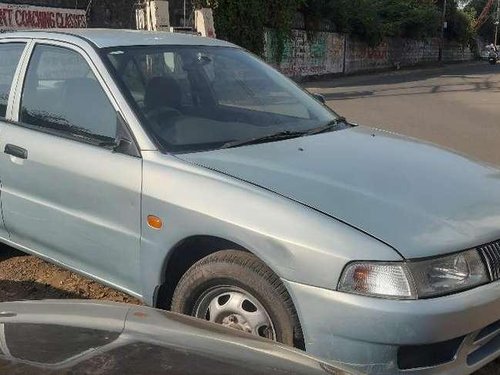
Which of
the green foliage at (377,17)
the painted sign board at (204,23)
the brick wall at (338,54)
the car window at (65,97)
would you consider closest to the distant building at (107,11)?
the painted sign board at (204,23)

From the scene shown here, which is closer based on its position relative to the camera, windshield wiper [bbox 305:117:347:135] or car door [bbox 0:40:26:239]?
windshield wiper [bbox 305:117:347:135]

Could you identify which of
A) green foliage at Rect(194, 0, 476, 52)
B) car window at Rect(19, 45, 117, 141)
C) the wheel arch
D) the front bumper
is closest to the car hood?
the front bumper

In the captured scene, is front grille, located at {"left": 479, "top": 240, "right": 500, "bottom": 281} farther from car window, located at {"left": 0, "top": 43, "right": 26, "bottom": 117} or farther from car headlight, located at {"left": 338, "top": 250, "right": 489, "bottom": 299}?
car window, located at {"left": 0, "top": 43, "right": 26, "bottom": 117}

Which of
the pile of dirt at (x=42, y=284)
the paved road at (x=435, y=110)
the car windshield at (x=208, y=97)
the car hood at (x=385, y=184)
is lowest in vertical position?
the pile of dirt at (x=42, y=284)

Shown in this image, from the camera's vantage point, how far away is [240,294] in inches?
114

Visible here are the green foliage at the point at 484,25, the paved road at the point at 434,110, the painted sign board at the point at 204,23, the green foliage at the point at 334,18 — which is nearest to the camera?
the paved road at the point at 434,110

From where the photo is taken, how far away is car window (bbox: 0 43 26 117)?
4219 millimetres

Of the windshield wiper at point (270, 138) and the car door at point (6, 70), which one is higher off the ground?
the car door at point (6, 70)

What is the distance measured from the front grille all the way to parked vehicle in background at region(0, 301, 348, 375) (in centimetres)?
103

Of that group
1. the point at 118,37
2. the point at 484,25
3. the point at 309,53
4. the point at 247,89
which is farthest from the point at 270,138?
the point at 484,25

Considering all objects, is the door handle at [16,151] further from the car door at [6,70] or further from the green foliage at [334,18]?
the green foliage at [334,18]

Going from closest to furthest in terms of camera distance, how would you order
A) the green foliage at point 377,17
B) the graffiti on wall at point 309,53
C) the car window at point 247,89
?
the car window at point 247,89, the graffiti on wall at point 309,53, the green foliage at point 377,17

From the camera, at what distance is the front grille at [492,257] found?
271cm

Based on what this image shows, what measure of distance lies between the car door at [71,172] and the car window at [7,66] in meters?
0.15
